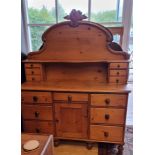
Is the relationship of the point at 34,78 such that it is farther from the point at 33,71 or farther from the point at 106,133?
the point at 106,133

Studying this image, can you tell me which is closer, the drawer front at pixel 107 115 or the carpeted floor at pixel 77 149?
the drawer front at pixel 107 115

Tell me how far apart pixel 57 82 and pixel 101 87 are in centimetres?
52

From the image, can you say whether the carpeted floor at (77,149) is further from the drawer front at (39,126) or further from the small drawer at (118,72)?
the small drawer at (118,72)

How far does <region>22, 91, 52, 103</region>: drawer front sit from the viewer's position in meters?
1.86

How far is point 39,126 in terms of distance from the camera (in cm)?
198

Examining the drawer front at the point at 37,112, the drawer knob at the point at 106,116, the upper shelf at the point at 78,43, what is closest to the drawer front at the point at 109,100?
the drawer knob at the point at 106,116

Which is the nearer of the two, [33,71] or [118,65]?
[118,65]

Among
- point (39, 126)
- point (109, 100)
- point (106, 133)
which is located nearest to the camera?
point (109, 100)

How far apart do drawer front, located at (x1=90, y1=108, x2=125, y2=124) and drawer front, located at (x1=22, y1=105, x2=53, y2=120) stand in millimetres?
468

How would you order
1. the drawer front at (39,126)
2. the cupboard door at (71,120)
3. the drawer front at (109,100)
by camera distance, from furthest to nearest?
the drawer front at (39,126), the cupboard door at (71,120), the drawer front at (109,100)

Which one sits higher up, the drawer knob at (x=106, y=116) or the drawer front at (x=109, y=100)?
the drawer front at (x=109, y=100)

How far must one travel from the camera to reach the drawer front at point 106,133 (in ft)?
6.05

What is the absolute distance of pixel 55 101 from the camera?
6.11 feet

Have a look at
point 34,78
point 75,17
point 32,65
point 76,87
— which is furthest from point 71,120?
point 75,17
